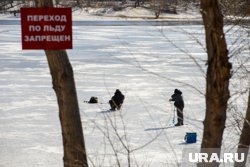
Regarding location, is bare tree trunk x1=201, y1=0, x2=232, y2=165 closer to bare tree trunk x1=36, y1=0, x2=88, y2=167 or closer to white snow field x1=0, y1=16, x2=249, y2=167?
white snow field x1=0, y1=16, x2=249, y2=167

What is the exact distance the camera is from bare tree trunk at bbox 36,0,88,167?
221 inches

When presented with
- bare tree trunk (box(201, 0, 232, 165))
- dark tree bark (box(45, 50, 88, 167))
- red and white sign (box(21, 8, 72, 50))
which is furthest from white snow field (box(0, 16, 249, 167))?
red and white sign (box(21, 8, 72, 50))

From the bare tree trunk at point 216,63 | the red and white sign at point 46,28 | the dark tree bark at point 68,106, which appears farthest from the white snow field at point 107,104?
the red and white sign at point 46,28

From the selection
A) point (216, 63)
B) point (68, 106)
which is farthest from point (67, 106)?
point (216, 63)

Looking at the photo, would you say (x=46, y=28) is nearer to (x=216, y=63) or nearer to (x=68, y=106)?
(x=216, y=63)

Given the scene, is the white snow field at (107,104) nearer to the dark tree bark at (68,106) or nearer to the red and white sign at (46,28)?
the dark tree bark at (68,106)

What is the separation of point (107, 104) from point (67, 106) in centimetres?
1032

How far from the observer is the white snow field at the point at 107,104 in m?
6.42

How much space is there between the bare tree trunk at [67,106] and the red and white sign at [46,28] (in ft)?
4.24

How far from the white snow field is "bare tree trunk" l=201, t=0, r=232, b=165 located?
0.64ft

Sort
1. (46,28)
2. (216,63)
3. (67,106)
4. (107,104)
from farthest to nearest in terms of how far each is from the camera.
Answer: (107,104) → (67,106) → (46,28) → (216,63)

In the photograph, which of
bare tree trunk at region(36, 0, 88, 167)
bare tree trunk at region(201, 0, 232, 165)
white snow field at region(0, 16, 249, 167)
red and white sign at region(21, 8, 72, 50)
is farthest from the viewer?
white snow field at region(0, 16, 249, 167)

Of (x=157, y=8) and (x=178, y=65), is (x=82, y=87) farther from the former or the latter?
(x=157, y=8)

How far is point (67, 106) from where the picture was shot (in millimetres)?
5766
